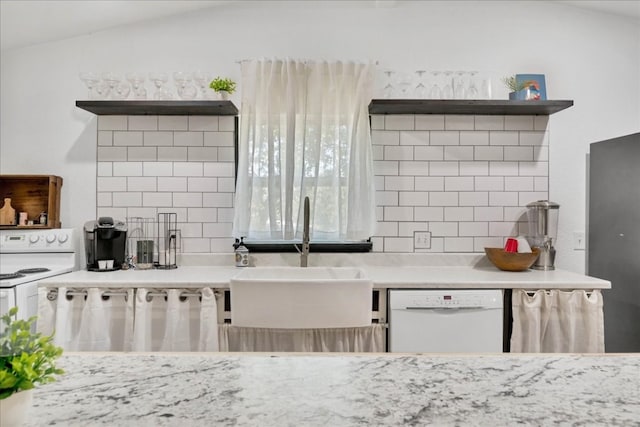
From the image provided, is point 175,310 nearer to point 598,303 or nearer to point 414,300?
point 414,300

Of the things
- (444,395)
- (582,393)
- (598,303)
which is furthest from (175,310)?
(598,303)

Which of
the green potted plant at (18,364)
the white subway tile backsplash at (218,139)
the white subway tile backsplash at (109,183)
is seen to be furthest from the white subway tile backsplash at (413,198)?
the green potted plant at (18,364)

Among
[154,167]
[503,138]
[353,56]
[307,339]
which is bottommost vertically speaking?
[307,339]

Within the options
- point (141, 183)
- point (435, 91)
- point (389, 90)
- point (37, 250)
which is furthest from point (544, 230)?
point (37, 250)

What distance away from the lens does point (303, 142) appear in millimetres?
2670

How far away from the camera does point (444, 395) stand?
829 mm

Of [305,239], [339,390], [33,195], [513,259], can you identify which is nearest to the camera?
[339,390]

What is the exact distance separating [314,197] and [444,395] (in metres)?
1.92

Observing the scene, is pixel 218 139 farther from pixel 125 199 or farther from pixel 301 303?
pixel 301 303

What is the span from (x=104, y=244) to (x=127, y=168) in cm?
53

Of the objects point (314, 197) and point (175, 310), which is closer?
point (175, 310)

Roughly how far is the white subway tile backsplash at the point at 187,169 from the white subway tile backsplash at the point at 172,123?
0.76ft

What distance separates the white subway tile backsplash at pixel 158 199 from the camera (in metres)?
2.78

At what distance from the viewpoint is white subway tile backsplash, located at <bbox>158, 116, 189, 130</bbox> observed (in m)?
2.78
